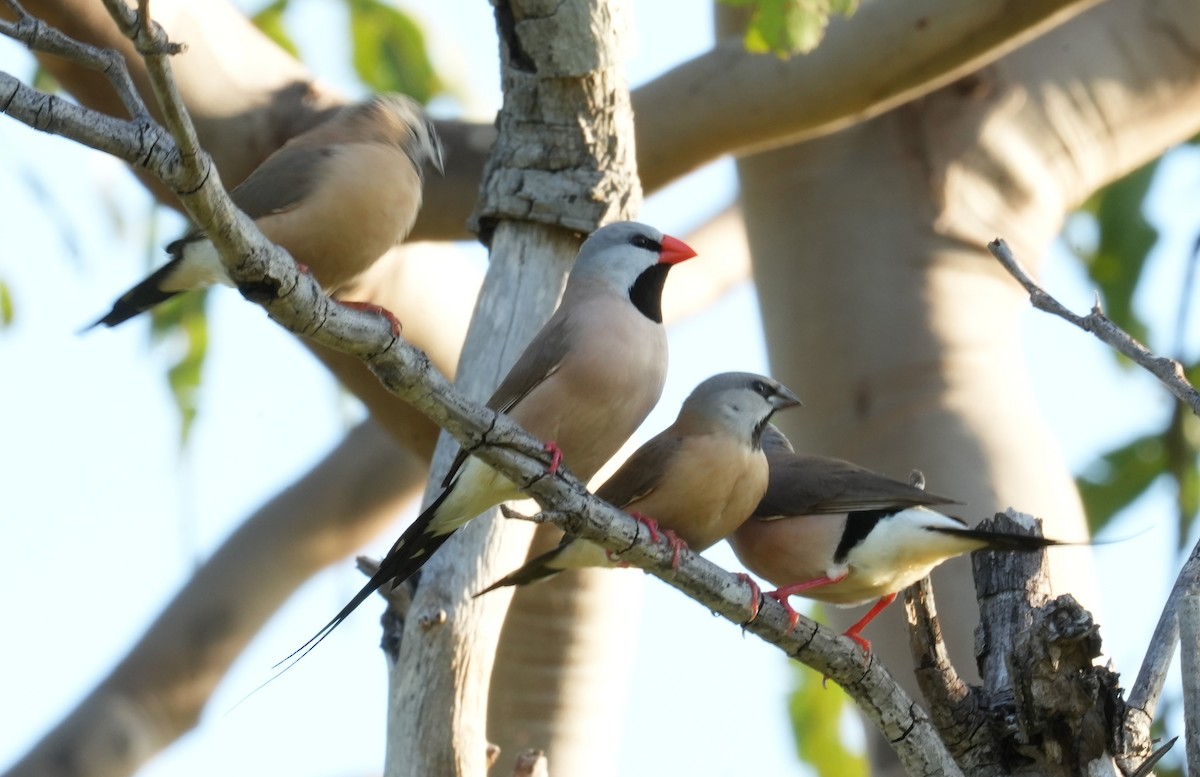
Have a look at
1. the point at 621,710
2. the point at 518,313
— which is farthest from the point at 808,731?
the point at 518,313

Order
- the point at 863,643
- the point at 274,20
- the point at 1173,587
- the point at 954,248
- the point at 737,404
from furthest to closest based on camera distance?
the point at 274,20 < the point at 954,248 < the point at 737,404 < the point at 863,643 < the point at 1173,587

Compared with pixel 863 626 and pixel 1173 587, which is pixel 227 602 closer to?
pixel 863 626

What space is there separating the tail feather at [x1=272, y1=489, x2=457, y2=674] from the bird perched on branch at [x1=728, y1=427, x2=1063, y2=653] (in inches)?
34.5

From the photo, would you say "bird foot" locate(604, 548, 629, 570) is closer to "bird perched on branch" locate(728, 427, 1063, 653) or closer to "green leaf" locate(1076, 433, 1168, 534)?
"bird perched on branch" locate(728, 427, 1063, 653)

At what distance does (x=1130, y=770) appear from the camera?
3.25m

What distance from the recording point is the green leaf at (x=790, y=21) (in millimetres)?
4090

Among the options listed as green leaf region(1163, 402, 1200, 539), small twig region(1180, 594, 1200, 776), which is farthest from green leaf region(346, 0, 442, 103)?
small twig region(1180, 594, 1200, 776)

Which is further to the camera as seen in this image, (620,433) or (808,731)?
(808,731)

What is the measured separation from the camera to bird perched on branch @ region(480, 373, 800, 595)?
353 centimetres

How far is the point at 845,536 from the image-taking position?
12.4 ft

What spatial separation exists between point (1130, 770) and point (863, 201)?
3.29 meters

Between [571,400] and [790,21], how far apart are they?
141 centimetres

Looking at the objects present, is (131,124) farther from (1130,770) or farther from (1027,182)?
(1027,182)

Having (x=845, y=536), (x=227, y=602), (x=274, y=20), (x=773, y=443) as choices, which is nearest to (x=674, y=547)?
(x=845, y=536)
